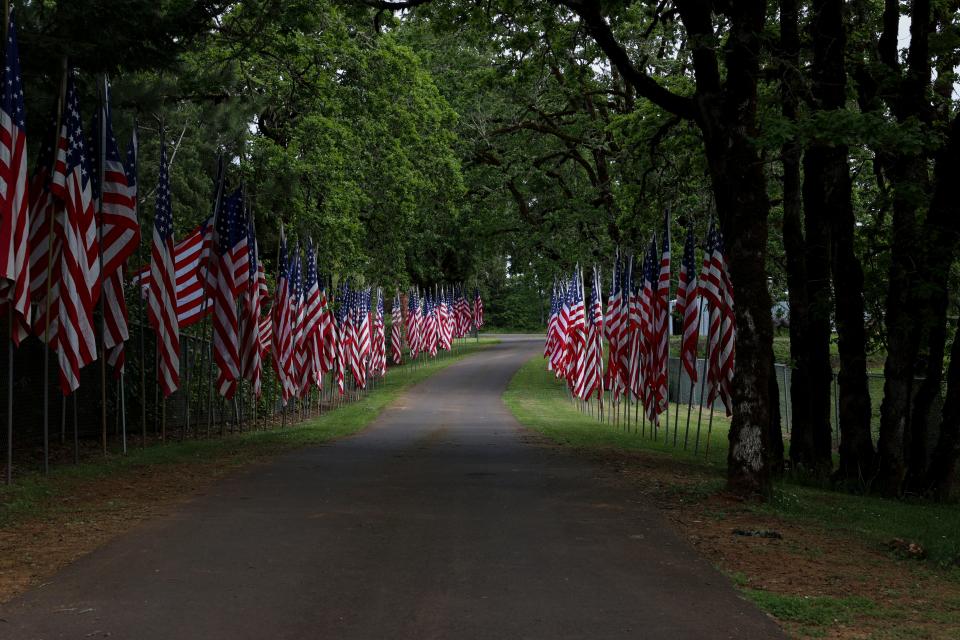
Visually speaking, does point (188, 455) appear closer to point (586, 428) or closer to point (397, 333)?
point (586, 428)

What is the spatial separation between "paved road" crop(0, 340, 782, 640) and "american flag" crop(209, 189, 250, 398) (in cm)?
640

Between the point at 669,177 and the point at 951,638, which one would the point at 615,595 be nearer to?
the point at 951,638

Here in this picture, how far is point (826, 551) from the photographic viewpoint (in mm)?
9953

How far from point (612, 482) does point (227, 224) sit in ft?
32.7

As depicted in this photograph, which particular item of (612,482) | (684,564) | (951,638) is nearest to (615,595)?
(684,564)

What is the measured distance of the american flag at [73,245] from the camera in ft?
46.2

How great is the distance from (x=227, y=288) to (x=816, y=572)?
14.0m

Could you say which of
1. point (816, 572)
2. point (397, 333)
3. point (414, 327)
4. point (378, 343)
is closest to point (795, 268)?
point (816, 572)

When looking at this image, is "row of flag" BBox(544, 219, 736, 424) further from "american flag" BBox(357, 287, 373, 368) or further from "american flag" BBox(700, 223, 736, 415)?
"american flag" BBox(357, 287, 373, 368)

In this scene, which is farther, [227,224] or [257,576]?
[227,224]

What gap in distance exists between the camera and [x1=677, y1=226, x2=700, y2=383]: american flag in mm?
20312

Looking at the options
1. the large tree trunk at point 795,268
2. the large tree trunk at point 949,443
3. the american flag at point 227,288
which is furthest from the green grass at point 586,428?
the american flag at point 227,288

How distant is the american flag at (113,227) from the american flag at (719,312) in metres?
10.4

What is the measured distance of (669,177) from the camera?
2200 centimetres
